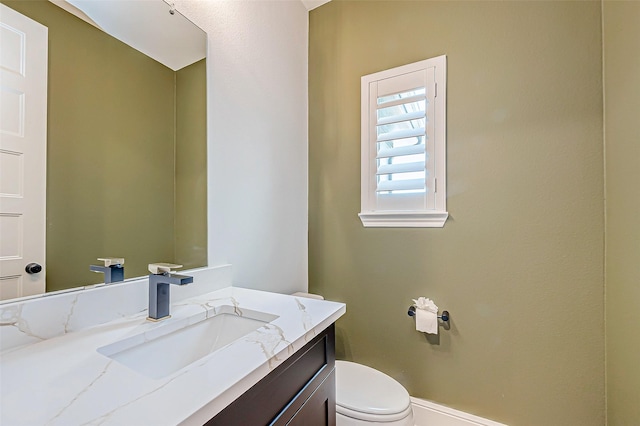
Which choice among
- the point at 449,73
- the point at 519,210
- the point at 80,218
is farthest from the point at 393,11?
the point at 80,218

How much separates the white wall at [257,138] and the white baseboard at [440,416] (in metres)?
0.97

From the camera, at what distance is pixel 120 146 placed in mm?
893

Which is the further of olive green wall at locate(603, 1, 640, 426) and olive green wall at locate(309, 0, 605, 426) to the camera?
olive green wall at locate(309, 0, 605, 426)

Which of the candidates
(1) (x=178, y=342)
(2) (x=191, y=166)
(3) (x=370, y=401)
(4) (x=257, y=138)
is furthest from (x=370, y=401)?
(4) (x=257, y=138)

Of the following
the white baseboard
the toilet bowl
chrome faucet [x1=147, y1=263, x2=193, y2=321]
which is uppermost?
chrome faucet [x1=147, y1=263, x2=193, y2=321]

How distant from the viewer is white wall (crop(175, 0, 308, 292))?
1237mm

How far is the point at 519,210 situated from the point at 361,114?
1016 millimetres

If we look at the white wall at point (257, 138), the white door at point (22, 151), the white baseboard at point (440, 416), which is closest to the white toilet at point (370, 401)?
the white baseboard at point (440, 416)

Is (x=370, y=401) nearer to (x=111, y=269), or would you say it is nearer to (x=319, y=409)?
(x=319, y=409)

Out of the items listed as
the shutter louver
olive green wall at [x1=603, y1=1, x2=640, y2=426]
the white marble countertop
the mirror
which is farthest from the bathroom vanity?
olive green wall at [x1=603, y1=1, x2=640, y2=426]

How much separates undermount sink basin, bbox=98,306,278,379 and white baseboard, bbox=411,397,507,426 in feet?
4.09

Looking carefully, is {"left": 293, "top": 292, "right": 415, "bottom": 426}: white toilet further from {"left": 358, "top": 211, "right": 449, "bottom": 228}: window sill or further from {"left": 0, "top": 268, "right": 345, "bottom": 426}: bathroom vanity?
{"left": 358, "top": 211, "right": 449, "bottom": 228}: window sill

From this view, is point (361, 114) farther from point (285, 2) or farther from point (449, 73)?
point (285, 2)

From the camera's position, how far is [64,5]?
2.54 ft
